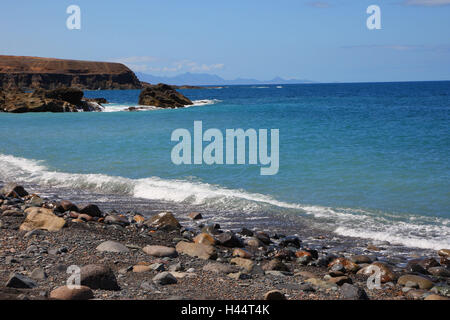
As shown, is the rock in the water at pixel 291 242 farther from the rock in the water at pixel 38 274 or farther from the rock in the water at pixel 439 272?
the rock in the water at pixel 38 274

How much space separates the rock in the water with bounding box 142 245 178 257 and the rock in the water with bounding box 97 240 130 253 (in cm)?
38

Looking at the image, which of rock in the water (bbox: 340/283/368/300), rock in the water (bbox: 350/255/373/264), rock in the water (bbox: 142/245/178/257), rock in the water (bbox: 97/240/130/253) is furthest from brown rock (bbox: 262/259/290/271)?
rock in the water (bbox: 97/240/130/253)

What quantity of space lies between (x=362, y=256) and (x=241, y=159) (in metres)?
11.8

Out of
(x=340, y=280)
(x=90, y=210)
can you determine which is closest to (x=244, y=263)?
(x=340, y=280)

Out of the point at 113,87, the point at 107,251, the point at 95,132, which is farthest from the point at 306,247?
the point at 113,87

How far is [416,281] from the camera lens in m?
7.96

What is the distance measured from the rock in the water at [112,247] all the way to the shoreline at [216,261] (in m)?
0.09

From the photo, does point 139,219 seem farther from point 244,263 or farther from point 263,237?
point 244,263

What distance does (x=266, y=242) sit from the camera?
10.4 metres

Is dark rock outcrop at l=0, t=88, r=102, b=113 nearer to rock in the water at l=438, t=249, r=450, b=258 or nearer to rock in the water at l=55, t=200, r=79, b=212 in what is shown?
rock in the water at l=55, t=200, r=79, b=212

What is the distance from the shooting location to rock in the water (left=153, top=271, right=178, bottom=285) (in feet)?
22.1

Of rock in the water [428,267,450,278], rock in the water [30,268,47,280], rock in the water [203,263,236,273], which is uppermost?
rock in the water [30,268,47,280]

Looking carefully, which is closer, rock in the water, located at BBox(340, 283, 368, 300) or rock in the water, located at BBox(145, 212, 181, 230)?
rock in the water, located at BBox(340, 283, 368, 300)

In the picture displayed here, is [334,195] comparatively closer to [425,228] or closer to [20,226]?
[425,228]
